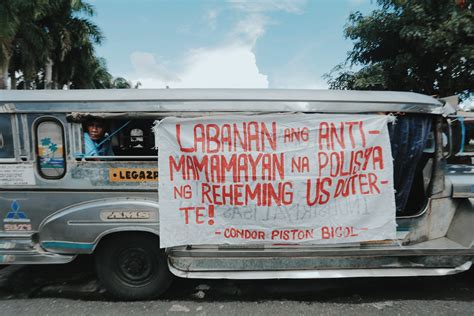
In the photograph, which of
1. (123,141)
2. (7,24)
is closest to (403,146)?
(123,141)

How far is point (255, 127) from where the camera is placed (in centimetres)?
317

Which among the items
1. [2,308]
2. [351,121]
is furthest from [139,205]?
[351,121]

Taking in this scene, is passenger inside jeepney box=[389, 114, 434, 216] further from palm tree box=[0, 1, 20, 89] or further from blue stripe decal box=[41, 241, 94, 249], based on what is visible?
palm tree box=[0, 1, 20, 89]

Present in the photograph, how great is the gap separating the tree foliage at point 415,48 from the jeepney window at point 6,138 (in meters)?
7.92

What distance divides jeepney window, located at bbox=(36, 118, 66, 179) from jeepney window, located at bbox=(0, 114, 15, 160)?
9.9 inches

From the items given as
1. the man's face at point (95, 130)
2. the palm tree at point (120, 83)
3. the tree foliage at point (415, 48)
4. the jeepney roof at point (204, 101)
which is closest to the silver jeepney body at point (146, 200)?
the jeepney roof at point (204, 101)

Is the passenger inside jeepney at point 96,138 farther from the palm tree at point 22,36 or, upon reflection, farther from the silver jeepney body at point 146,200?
the palm tree at point 22,36

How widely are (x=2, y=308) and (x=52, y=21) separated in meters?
14.9

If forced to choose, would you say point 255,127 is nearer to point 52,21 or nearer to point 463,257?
point 463,257

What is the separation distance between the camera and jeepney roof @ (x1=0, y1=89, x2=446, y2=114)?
10.3 ft

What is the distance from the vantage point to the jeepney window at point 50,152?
3189mm

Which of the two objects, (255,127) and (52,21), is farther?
(52,21)

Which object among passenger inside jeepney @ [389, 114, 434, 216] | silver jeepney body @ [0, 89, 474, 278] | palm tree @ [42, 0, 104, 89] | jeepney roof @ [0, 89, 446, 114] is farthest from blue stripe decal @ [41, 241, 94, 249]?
palm tree @ [42, 0, 104, 89]

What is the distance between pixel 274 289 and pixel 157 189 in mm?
1743
